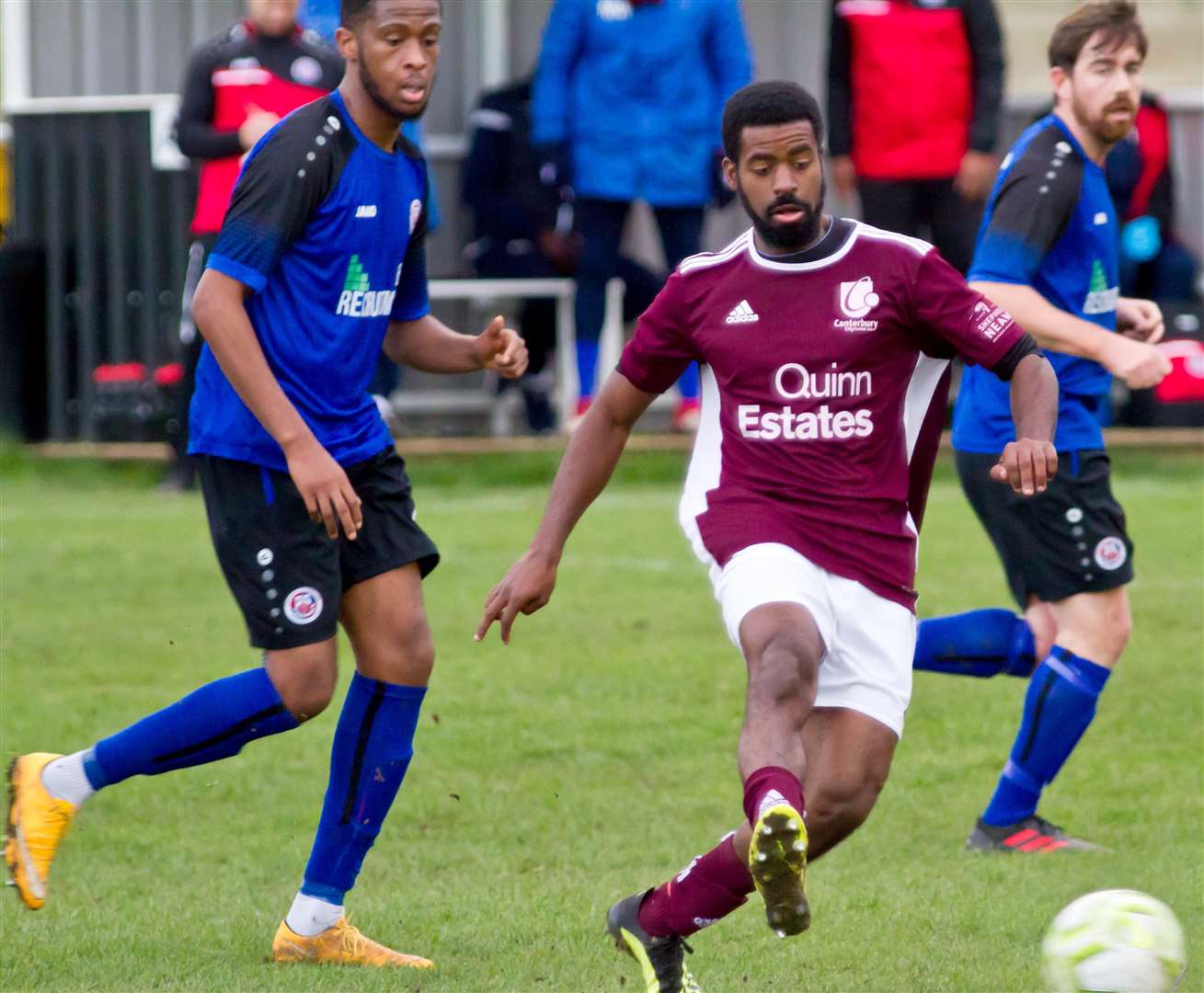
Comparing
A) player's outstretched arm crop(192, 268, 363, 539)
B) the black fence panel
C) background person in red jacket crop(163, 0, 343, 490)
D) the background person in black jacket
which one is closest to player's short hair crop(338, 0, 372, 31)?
player's outstretched arm crop(192, 268, 363, 539)

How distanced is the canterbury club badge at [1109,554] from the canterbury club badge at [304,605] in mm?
2225

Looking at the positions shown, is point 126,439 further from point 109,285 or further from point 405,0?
point 405,0

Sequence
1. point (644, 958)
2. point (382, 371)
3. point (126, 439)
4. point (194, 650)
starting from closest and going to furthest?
point (644, 958) → point (194, 650) → point (382, 371) → point (126, 439)

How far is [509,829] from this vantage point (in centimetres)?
633

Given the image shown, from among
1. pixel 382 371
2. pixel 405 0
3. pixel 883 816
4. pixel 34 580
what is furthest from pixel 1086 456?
pixel 382 371

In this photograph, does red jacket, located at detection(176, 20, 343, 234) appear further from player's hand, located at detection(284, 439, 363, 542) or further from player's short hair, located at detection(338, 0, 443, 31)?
player's hand, located at detection(284, 439, 363, 542)

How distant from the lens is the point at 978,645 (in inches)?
258

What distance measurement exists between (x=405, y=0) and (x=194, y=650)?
4.05 m

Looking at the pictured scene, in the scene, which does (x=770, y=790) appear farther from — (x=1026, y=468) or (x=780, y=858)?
(x=1026, y=468)

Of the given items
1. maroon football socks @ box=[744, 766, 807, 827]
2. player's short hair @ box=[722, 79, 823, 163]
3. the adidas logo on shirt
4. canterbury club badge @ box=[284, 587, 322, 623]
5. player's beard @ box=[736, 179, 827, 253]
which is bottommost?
maroon football socks @ box=[744, 766, 807, 827]

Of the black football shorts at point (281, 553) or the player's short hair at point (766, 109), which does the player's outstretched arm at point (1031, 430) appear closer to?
the player's short hair at point (766, 109)

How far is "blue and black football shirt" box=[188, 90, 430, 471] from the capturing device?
486 cm

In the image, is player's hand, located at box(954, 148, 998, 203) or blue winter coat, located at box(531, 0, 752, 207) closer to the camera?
player's hand, located at box(954, 148, 998, 203)

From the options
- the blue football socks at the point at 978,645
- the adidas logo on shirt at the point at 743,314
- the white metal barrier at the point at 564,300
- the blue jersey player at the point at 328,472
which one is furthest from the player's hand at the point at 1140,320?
the white metal barrier at the point at 564,300
